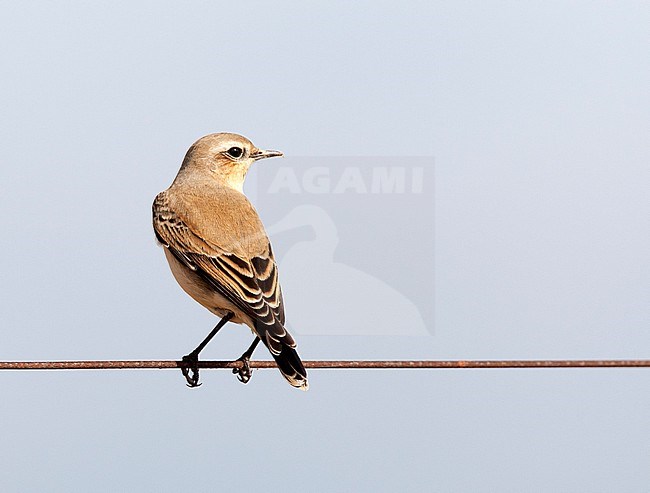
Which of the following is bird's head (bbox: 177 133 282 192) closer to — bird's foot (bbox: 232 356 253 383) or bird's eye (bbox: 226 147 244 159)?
bird's eye (bbox: 226 147 244 159)

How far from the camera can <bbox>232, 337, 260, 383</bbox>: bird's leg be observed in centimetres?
791

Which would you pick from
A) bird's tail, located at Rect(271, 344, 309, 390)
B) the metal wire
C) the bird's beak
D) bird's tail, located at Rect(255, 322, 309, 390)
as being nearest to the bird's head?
the bird's beak

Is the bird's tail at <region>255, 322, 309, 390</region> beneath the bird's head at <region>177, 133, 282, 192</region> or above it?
beneath

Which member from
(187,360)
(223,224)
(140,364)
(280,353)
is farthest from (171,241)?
(140,364)

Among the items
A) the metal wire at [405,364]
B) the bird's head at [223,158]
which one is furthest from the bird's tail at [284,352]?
the bird's head at [223,158]

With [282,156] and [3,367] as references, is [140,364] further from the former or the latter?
[282,156]

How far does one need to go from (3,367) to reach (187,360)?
2178mm

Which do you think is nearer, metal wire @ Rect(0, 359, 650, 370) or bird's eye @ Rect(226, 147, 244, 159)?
metal wire @ Rect(0, 359, 650, 370)

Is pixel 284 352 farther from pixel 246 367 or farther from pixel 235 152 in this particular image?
pixel 235 152

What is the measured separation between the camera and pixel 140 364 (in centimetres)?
632

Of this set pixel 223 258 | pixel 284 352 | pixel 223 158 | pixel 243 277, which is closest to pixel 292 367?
pixel 284 352

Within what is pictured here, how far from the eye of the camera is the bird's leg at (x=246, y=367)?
791 centimetres

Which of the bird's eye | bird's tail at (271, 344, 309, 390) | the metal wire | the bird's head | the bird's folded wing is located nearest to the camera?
the metal wire

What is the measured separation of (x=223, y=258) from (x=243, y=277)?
0.30 m
